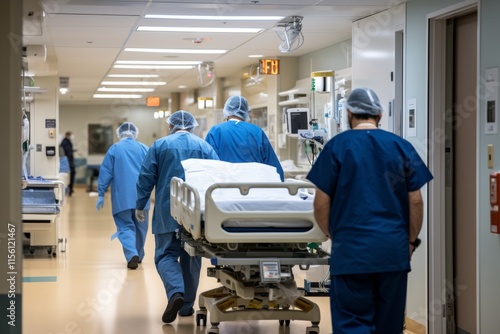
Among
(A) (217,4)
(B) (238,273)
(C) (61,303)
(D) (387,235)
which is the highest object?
(A) (217,4)

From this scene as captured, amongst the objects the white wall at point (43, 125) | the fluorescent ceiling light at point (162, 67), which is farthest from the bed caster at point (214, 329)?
the fluorescent ceiling light at point (162, 67)

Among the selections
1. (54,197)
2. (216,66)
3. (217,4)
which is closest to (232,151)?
(217,4)

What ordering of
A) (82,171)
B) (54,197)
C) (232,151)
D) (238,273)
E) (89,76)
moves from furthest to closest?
(82,171) < (89,76) < (54,197) < (232,151) < (238,273)

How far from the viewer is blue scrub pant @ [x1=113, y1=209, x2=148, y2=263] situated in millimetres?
8383

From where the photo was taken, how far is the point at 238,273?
16.3 ft

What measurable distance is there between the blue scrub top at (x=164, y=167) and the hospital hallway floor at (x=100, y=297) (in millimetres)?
735

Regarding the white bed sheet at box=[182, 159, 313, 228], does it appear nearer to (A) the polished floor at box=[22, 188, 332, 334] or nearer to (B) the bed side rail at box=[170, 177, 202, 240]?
(B) the bed side rail at box=[170, 177, 202, 240]

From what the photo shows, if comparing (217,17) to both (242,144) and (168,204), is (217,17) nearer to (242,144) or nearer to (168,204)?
(242,144)

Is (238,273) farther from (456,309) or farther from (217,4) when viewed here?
(217,4)

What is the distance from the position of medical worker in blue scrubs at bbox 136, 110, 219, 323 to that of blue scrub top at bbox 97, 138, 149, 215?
251 cm

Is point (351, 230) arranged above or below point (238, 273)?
above

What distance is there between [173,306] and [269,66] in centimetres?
551

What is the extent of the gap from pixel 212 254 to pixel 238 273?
20.7 inches

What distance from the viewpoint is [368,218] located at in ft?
12.1
